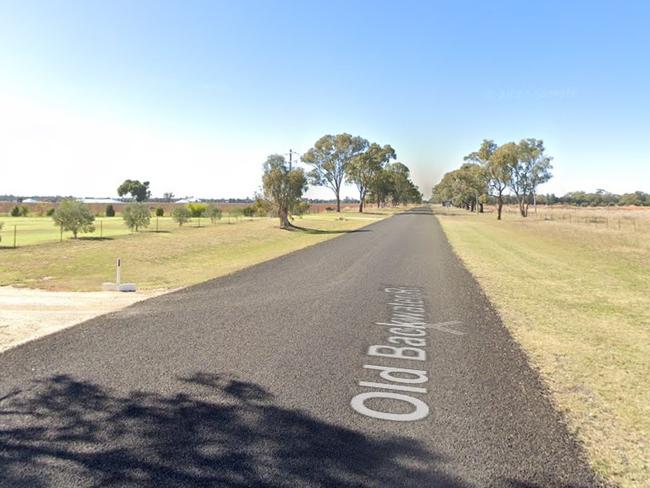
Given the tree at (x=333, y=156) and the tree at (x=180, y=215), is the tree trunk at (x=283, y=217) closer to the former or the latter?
the tree at (x=180, y=215)

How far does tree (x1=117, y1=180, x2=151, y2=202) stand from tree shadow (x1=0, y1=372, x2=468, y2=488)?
143 m

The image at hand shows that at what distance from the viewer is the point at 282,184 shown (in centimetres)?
3478

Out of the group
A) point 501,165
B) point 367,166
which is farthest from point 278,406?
point 367,166

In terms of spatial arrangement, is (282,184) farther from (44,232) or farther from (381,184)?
(381,184)

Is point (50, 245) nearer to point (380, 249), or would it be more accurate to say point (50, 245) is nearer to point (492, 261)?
point (380, 249)

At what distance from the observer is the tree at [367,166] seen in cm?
8094

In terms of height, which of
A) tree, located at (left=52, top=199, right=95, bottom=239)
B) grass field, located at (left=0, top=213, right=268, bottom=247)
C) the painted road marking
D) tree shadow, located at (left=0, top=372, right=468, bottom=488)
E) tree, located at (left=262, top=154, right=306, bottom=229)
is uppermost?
tree, located at (left=262, top=154, right=306, bottom=229)

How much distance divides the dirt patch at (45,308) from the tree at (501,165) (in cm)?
5315

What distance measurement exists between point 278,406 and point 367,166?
80.3m

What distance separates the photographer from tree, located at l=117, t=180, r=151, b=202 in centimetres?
13275

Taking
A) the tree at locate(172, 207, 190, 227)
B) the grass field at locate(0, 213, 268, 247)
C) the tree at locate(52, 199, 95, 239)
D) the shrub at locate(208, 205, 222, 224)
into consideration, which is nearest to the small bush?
the grass field at locate(0, 213, 268, 247)

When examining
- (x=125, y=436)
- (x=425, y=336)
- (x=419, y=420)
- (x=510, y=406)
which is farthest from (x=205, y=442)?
(x=425, y=336)

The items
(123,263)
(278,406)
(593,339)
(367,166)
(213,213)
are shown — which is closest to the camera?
(278,406)

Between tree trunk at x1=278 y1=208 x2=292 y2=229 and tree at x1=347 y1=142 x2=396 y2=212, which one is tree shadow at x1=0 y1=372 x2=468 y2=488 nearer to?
tree trunk at x1=278 y1=208 x2=292 y2=229
